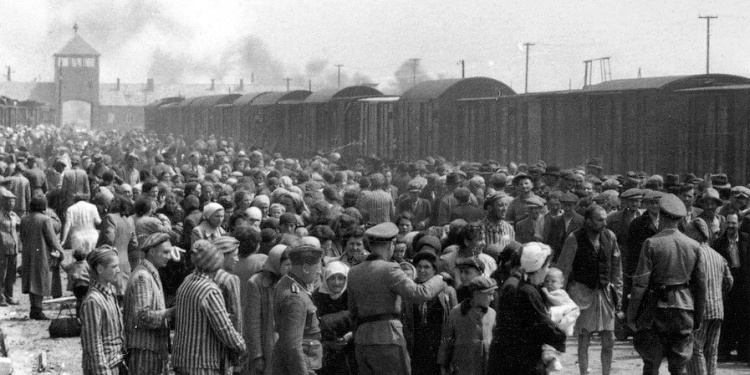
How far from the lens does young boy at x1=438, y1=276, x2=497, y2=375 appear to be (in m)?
7.62

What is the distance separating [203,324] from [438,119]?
78.8 ft

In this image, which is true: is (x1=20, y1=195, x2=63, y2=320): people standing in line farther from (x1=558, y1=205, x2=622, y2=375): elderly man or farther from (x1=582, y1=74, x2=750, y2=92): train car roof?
(x1=582, y1=74, x2=750, y2=92): train car roof

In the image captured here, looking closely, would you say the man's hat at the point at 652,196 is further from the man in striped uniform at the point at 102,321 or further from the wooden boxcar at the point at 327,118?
the wooden boxcar at the point at 327,118

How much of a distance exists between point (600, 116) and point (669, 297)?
16.3 metres

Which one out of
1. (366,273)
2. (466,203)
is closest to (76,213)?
(466,203)

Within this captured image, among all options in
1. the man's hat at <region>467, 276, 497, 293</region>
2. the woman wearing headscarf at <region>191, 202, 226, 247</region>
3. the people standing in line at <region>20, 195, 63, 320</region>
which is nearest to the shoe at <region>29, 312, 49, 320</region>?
Answer: the people standing in line at <region>20, 195, 63, 320</region>

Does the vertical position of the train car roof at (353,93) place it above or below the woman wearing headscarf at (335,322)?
above

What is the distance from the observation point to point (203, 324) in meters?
6.91

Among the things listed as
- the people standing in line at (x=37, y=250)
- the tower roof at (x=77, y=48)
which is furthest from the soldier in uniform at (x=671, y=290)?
the tower roof at (x=77, y=48)

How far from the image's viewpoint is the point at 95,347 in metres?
6.96

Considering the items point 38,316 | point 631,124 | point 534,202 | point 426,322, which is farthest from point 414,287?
point 631,124

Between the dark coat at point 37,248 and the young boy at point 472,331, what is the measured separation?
26.2 ft

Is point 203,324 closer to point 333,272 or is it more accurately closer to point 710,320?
point 333,272

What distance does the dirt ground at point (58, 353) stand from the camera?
1112 centimetres
